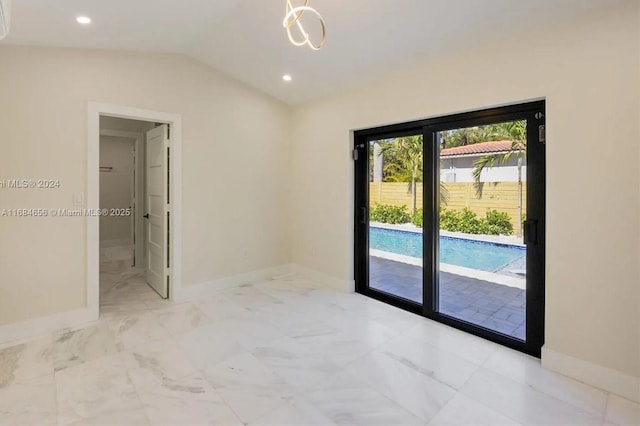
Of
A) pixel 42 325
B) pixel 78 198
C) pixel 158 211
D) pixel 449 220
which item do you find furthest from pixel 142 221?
pixel 449 220

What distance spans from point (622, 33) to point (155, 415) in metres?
3.85

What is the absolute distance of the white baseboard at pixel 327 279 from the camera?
429 centimetres

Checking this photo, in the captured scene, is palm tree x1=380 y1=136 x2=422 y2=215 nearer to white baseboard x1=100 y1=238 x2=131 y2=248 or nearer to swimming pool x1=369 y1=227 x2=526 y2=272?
swimming pool x1=369 y1=227 x2=526 y2=272

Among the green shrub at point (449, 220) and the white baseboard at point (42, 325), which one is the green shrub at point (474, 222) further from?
the white baseboard at point (42, 325)

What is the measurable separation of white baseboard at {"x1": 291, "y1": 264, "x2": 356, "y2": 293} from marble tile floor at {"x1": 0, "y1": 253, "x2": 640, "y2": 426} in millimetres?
748

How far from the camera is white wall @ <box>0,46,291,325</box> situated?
2.96 metres

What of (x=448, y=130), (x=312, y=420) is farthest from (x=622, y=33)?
(x=312, y=420)

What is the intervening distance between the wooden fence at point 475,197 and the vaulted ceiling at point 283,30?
1.26m

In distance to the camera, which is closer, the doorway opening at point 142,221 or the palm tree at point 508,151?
the palm tree at point 508,151

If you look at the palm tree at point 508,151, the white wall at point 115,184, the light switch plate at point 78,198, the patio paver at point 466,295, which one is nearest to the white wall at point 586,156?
the palm tree at point 508,151

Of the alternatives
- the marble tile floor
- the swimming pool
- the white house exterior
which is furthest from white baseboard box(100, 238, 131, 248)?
the white house exterior

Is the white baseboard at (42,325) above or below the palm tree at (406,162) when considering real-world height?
below

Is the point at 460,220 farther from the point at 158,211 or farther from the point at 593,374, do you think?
the point at 158,211

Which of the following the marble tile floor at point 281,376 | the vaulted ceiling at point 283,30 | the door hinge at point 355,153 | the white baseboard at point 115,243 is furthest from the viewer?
the white baseboard at point 115,243
